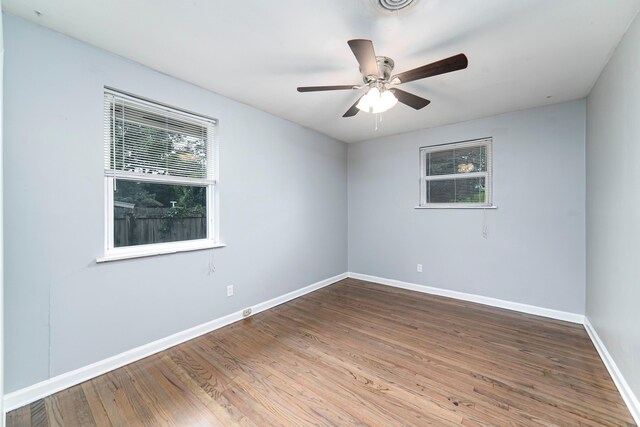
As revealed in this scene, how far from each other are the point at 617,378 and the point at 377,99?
104 inches

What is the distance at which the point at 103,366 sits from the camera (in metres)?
2.02

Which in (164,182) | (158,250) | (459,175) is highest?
(459,175)

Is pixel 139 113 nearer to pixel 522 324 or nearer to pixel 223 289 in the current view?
pixel 223 289

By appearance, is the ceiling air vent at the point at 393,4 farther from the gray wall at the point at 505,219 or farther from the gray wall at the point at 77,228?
the gray wall at the point at 77,228

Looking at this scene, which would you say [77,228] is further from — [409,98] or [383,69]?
[409,98]

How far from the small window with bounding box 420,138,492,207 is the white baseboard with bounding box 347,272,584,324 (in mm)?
1210

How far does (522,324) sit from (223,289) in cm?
322

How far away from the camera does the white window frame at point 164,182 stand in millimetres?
2098

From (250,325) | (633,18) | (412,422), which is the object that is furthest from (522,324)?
(250,325)

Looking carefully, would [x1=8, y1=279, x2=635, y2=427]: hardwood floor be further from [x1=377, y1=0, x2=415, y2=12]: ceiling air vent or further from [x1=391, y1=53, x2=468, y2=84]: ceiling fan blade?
[x1=377, y1=0, x2=415, y2=12]: ceiling air vent

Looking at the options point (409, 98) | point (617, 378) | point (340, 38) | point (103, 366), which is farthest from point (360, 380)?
point (340, 38)

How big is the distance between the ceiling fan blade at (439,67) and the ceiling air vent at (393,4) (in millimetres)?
348

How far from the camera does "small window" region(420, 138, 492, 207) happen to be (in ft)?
11.4

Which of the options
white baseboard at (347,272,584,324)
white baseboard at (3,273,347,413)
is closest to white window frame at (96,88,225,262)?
white baseboard at (3,273,347,413)
